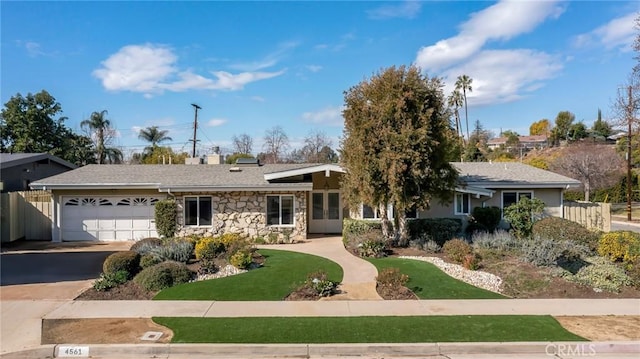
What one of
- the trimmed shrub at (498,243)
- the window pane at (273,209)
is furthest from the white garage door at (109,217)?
the trimmed shrub at (498,243)

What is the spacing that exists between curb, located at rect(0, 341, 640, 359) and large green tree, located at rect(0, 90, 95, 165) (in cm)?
3419

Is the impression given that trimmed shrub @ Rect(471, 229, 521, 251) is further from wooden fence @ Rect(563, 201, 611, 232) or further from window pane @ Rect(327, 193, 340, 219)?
window pane @ Rect(327, 193, 340, 219)

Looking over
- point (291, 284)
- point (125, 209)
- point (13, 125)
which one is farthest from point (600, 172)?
point (13, 125)

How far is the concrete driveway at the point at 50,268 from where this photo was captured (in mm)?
10797

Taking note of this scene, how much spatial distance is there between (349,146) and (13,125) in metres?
33.1

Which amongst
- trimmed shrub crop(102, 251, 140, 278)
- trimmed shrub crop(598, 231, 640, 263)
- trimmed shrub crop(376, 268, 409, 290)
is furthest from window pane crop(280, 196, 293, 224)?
trimmed shrub crop(598, 231, 640, 263)

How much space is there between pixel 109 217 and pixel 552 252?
1826 centimetres

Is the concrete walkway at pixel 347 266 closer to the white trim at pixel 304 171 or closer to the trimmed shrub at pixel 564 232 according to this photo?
the white trim at pixel 304 171

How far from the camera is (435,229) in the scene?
17031mm

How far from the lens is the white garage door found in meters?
19.2

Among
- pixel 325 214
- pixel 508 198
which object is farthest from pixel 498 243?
pixel 325 214

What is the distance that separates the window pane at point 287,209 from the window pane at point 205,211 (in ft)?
11.0

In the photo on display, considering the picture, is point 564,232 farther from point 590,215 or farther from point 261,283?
point 261,283

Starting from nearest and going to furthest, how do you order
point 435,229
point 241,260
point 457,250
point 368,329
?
point 368,329 < point 241,260 < point 457,250 < point 435,229
